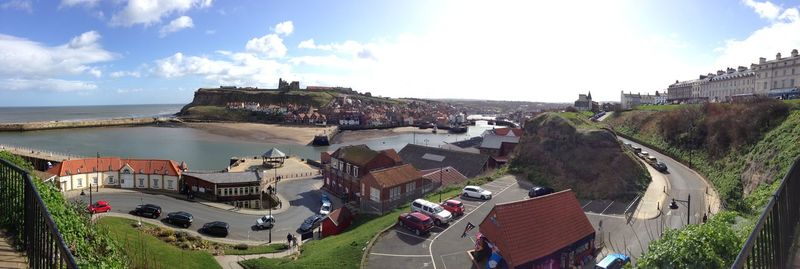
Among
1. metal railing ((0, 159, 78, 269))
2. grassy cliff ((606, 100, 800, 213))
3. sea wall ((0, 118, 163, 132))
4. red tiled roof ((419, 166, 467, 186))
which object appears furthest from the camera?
sea wall ((0, 118, 163, 132))

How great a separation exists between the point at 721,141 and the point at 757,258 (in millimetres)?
35073

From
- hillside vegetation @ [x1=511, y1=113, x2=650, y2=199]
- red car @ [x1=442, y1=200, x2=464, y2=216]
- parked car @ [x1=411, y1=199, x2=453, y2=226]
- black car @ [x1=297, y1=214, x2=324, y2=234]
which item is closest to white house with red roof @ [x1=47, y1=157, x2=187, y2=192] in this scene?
black car @ [x1=297, y1=214, x2=324, y2=234]

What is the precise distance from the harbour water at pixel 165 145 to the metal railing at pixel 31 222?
48.1m

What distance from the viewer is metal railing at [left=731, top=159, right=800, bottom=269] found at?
3.81 metres

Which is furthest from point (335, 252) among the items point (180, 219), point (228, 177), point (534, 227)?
point (228, 177)

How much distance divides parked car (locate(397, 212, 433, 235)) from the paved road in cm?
816

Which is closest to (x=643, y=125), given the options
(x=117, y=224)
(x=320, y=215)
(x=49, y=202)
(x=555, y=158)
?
(x=555, y=158)

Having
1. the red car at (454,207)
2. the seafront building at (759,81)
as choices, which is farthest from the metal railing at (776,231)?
the seafront building at (759,81)

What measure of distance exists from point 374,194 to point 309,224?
4.47 m

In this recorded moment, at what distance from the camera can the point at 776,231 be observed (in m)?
4.71

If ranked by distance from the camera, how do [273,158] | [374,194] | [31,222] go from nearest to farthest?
1. [31,222]
2. [374,194]
3. [273,158]

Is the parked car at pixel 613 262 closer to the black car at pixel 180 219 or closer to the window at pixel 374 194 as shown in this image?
the window at pixel 374 194

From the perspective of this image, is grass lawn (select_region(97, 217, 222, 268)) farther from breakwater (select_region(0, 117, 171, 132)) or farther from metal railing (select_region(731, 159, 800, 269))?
breakwater (select_region(0, 117, 171, 132))

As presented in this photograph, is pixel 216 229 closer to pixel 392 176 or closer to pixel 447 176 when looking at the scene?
pixel 392 176
